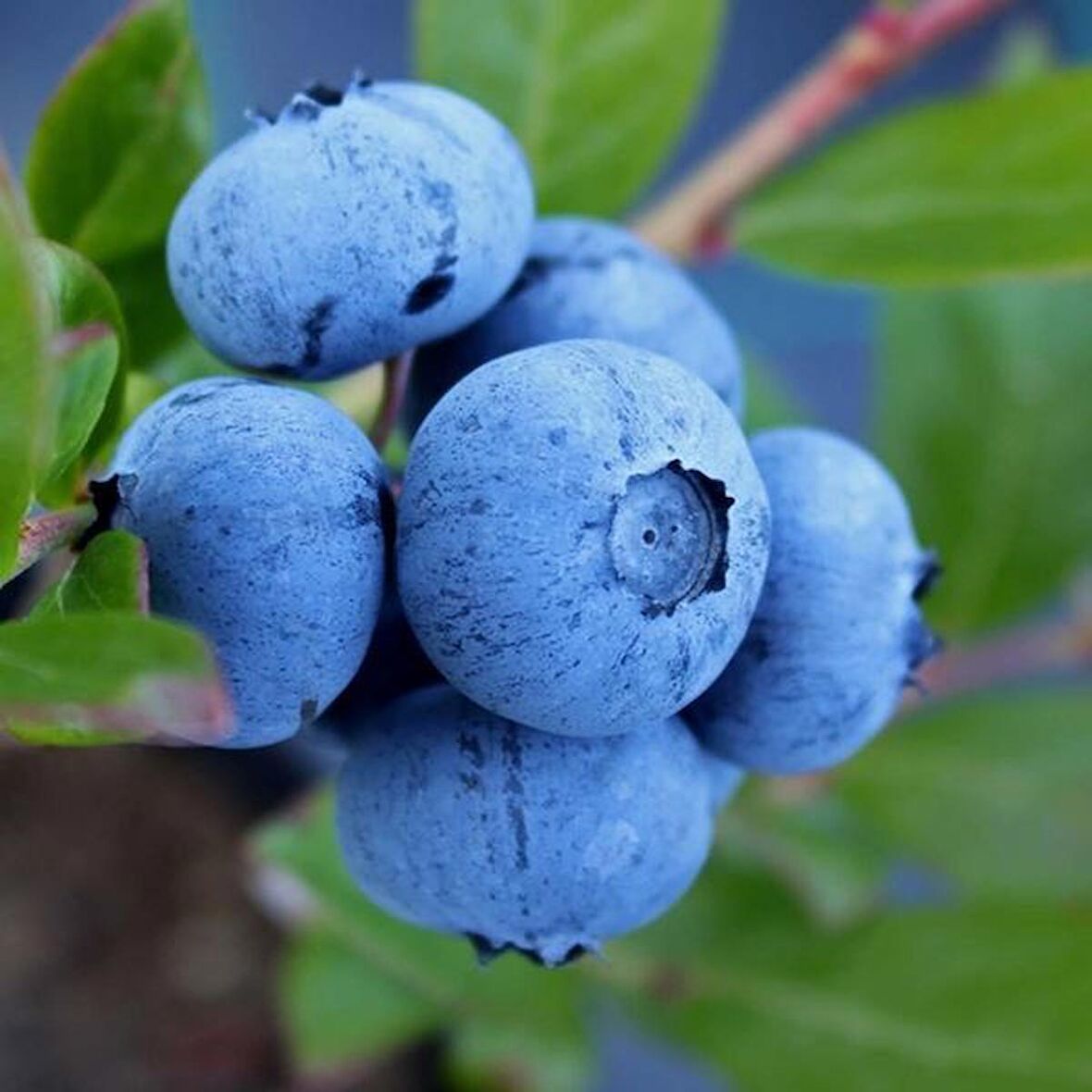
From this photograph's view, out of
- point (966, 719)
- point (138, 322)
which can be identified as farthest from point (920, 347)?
point (138, 322)

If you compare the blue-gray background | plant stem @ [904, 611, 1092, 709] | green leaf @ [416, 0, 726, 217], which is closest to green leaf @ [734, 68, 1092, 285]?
green leaf @ [416, 0, 726, 217]

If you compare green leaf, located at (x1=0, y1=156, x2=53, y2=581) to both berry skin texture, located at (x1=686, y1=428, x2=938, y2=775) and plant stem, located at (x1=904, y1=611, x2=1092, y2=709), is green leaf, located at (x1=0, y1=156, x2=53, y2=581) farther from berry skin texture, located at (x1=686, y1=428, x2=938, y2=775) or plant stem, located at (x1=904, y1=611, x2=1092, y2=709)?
plant stem, located at (x1=904, y1=611, x2=1092, y2=709)

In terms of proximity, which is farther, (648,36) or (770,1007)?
(770,1007)

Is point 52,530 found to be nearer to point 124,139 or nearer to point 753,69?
point 124,139

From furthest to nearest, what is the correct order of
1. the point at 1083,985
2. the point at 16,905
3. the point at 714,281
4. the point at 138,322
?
the point at 714,281 → the point at 16,905 → the point at 1083,985 → the point at 138,322

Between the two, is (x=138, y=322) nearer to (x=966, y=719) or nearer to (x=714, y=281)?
(x=966, y=719)

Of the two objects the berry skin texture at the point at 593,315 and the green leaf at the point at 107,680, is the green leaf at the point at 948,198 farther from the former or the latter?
the green leaf at the point at 107,680

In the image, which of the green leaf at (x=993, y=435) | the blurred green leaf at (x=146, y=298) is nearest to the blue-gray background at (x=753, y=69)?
the green leaf at (x=993, y=435)
